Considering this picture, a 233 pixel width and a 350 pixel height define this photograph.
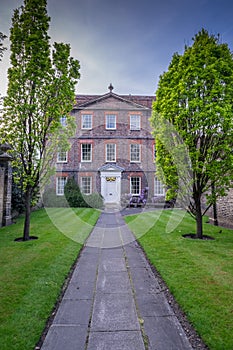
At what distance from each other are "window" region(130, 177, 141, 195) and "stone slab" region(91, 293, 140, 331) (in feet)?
54.0

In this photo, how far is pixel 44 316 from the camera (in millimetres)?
2744

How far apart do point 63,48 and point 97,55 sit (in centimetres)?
317

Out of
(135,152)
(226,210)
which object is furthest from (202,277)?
(135,152)

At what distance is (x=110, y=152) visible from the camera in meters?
20.2

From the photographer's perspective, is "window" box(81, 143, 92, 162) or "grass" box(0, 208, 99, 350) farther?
"window" box(81, 143, 92, 162)

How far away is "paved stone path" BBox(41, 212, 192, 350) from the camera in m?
2.31

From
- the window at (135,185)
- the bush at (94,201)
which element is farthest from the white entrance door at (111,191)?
the bush at (94,201)

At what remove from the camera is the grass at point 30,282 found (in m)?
2.43

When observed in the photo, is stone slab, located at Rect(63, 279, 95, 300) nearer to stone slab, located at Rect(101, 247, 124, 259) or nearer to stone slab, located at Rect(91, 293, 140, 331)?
stone slab, located at Rect(91, 293, 140, 331)

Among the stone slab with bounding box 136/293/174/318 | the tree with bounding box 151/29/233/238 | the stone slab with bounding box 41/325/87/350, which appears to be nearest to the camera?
the stone slab with bounding box 41/325/87/350

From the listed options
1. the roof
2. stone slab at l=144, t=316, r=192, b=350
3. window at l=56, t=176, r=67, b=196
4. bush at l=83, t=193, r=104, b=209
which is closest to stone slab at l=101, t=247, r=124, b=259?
stone slab at l=144, t=316, r=192, b=350

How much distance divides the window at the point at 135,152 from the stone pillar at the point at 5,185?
12.4 m

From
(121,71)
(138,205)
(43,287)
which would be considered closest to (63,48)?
(121,71)

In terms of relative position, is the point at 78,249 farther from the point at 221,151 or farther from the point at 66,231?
the point at 221,151
